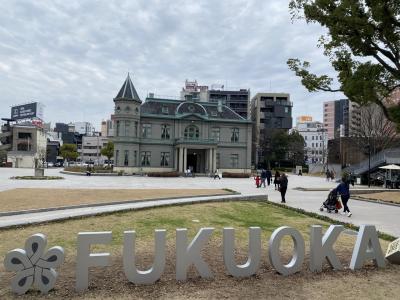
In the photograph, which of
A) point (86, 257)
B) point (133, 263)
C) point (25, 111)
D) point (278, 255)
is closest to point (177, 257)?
point (133, 263)

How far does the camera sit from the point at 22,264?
5.76 meters

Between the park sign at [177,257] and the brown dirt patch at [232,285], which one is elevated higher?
the park sign at [177,257]

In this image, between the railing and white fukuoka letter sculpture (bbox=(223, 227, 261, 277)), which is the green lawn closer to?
white fukuoka letter sculpture (bbox=(223, 227, 261, 277))

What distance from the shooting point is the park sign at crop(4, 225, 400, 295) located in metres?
5.77

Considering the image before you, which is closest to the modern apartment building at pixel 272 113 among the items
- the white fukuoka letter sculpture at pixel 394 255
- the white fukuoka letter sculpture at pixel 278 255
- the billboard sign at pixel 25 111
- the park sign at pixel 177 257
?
the billboard sign at pixel 25 111

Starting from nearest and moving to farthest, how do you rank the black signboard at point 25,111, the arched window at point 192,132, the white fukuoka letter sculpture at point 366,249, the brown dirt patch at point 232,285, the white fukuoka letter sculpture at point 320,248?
the brown dirt patch at point 232,285, the white fukuoka letter sculpture at point 320,248, the white fukuoka letter sculpture at point 366,249, the arched window at point 192,132, the black signboard at point 25,111

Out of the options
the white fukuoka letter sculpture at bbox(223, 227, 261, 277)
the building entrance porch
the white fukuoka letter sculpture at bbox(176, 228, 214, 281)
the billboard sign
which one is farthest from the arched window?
the billboard sign

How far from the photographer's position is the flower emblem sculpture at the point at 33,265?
18.6 feet

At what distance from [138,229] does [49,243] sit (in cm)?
243

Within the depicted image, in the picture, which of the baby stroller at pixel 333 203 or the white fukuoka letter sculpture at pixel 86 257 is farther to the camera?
the baby stroller at pixel 333 203

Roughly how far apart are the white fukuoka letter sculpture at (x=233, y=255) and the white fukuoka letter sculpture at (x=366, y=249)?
2.05 m

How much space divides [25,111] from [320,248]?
103 metres

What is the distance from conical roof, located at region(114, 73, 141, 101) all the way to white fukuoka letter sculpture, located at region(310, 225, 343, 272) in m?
48.3

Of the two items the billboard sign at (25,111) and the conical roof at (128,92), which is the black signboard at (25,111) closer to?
the billboard sign at (25,111)
